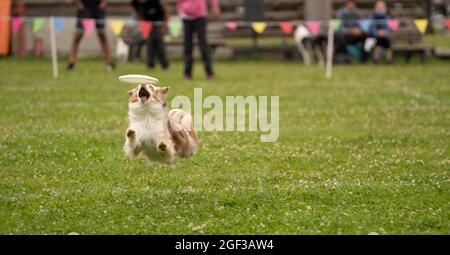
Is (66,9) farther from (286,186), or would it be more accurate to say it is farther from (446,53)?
(286,186)

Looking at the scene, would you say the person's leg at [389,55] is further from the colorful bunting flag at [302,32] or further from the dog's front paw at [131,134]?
the dog's front paw at [131,134]

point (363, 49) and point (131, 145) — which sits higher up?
point (131, 145)

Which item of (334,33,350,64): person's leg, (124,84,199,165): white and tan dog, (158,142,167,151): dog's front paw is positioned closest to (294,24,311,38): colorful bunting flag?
(334,33,350,64): person's leg

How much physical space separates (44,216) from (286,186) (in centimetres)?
242

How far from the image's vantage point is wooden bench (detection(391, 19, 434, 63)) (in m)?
25.3

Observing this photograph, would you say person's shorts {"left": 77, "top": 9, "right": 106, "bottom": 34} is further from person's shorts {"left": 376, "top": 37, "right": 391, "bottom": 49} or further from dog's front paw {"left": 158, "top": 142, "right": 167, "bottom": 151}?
dog's front paw {"left": 158, "top": 142, "right": 167, "bottom": 151}

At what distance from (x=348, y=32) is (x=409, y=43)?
312cm

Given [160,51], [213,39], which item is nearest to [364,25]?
[213,39]

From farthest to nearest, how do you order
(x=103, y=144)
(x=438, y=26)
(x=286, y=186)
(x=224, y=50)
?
1. (x=438, y=26)
2. (x=224, y=50)
3. (x=103, y=144)
4. (x=286, y=186)

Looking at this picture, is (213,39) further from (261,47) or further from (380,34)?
(380,34)

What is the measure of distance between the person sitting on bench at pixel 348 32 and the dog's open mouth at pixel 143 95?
58.6 feet

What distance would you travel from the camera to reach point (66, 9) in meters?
29.4

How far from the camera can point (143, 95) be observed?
7109 mm
